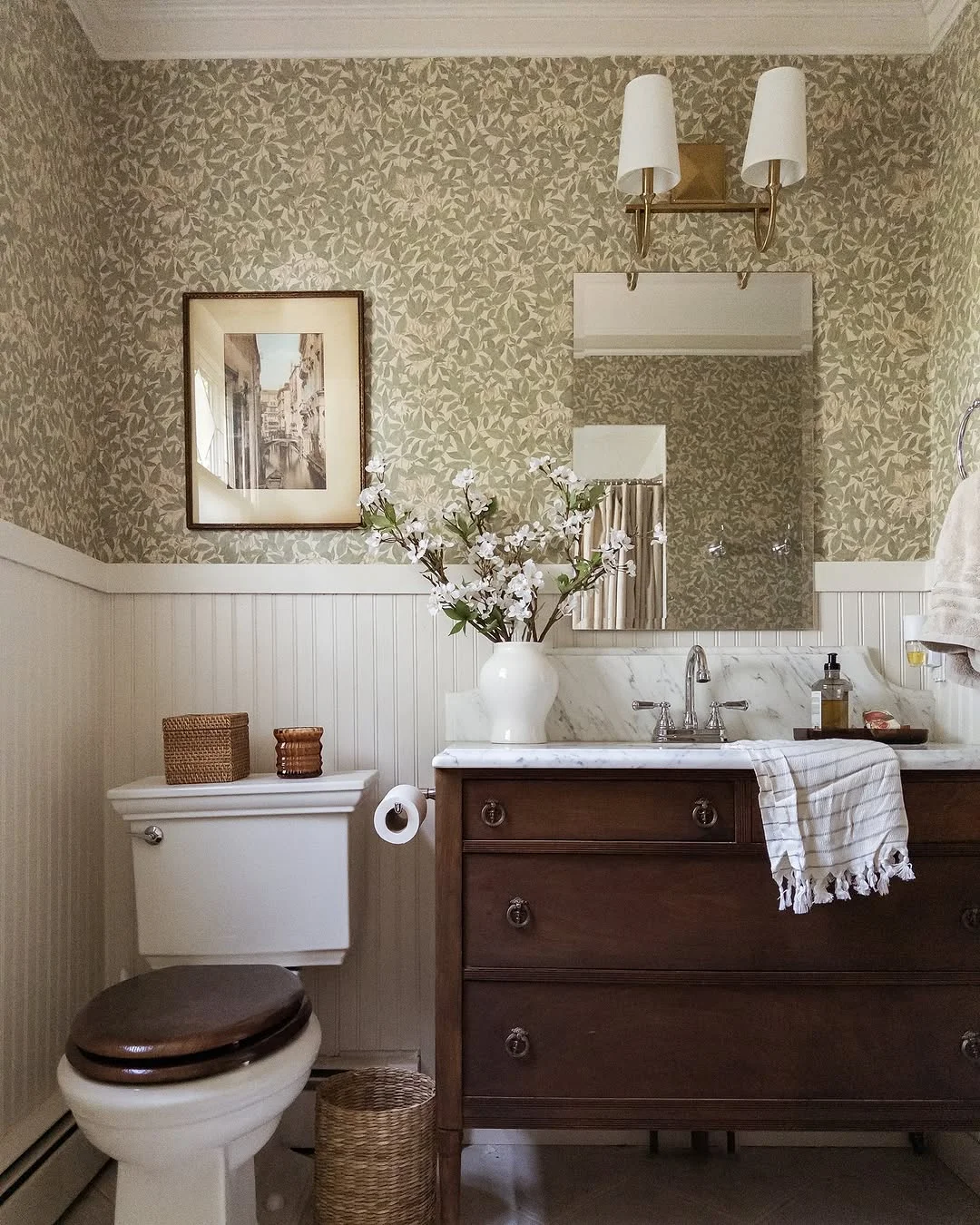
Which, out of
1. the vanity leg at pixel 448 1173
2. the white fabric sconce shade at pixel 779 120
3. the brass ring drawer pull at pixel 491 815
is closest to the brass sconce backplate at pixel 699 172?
the white fabric sconce shade at pixel 779 120

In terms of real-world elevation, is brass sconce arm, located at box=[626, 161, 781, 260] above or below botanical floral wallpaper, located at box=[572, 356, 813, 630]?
above

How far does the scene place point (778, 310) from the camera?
7.60 ft

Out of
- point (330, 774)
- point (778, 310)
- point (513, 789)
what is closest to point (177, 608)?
point (330, 774)

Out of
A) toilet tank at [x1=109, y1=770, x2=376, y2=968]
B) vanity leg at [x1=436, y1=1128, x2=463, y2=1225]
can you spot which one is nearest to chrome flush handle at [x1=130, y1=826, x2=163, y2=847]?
toilet tank at [x1=109, y1=770, x2=376, y2=968]

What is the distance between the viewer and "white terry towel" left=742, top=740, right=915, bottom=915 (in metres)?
1.66

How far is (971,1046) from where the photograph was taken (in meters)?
1.71

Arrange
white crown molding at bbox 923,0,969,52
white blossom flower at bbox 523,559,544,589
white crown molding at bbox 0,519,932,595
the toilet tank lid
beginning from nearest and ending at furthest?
the toilet tank lid < white blossom flower at bbox 523,559,544,589 < white crown molding at bbox 923,0,969,52 < white crown molding at bbox 0,519,932,595

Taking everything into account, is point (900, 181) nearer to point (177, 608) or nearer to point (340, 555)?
point (340, 555)

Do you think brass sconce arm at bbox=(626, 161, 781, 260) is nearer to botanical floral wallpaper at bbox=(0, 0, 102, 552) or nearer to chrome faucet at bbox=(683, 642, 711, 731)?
chrome faucet at bbox=(683, 642, 711, 731)

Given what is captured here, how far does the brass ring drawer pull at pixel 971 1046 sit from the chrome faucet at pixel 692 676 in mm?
763

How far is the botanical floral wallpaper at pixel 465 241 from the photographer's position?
7.63 ft

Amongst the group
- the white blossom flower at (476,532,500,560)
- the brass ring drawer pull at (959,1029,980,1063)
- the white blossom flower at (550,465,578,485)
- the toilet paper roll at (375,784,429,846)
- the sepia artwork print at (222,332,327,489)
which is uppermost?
the sepia artwork print at (222,332,327,489)

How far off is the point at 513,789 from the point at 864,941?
685 millimetres

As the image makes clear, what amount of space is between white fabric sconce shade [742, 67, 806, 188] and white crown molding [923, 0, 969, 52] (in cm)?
41
